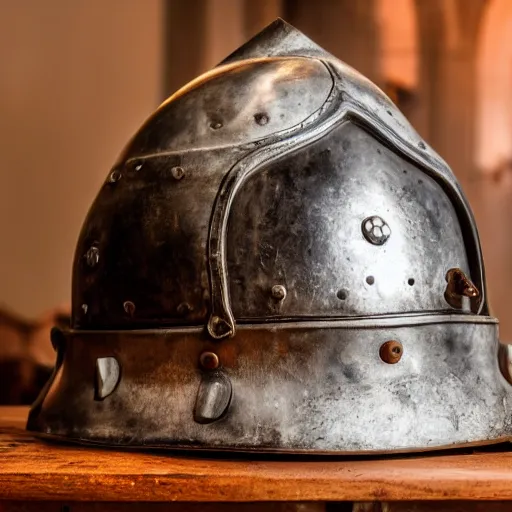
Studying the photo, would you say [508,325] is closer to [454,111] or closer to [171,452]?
[454,111]

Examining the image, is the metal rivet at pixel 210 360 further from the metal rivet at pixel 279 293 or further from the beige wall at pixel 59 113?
the beige wall at pixel 59 113

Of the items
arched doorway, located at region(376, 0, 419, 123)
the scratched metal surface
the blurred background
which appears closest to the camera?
the scratched metal surface

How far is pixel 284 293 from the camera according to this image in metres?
0.92

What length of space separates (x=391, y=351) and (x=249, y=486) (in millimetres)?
234

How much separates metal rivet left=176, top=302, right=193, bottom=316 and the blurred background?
153 centimetres

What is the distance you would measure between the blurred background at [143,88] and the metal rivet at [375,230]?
158 centimetres

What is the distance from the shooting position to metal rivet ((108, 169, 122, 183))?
3.46 feet

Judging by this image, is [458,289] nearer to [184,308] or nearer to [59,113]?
[184,308]

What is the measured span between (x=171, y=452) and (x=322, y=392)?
0.50 feet

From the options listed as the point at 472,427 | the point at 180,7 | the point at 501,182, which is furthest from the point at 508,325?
the point at 472,427

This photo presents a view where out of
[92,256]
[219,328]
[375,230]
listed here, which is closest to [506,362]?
[375,230]

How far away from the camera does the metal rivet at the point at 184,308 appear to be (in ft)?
3.07

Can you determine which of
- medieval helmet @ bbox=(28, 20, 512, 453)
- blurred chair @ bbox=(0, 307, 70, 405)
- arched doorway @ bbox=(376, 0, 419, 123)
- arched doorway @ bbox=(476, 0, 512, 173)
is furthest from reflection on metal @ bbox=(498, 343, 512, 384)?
arched doorway @ bbox=(476, 0, 512, 173)

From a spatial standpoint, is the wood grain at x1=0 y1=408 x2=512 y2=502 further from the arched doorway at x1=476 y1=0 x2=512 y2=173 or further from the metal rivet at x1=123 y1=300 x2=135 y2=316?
the arched doorway at x1=476 y1=0 x2=512 y2=173
